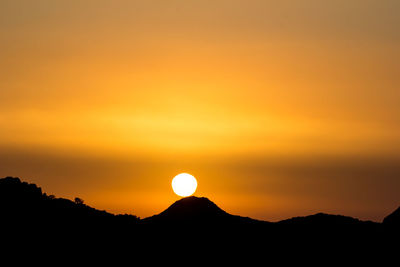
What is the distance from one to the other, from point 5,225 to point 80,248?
11544 millimetres

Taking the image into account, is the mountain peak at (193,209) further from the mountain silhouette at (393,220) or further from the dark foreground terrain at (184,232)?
the mountain silhouette at (393,220)

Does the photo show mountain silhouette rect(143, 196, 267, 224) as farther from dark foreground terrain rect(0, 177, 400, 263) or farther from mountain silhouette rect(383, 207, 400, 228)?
mountain silhouette rect(383, 207, 400, 228)

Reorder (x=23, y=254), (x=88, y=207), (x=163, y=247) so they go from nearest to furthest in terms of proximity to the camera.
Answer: (x=23, y=254) < (x=163, y=247) < (x=88, y=207)

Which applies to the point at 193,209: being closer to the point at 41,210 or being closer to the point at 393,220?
the point at 41,210

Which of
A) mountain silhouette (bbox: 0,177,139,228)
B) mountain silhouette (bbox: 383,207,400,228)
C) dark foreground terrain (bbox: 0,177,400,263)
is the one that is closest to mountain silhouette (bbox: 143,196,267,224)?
dark foreground terrain (bbox: 0,177,400,263)

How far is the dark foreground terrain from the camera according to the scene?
122 metres

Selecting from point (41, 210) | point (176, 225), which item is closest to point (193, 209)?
point (176, 225)

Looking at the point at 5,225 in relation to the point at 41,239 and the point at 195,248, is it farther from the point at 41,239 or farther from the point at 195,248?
the point at 195,248

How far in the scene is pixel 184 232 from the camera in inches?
5133

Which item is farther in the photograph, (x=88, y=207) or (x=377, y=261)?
(x=88, y=207)

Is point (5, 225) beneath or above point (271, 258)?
above

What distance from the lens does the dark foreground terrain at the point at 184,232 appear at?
121750 mm

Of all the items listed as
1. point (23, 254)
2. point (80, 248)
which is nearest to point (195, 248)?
point (80, 248)

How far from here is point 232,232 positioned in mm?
129875
